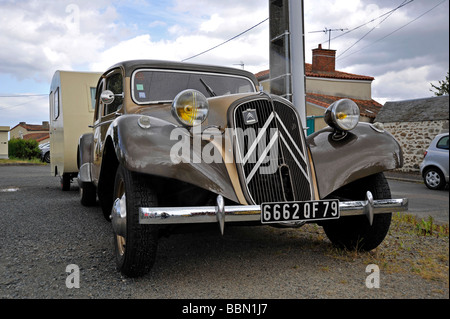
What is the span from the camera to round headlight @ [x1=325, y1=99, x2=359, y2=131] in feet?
11.0

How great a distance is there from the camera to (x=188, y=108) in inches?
117

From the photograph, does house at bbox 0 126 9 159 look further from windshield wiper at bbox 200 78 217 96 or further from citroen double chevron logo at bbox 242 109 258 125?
citroen double chevron logo at bbox 242 109 258 125

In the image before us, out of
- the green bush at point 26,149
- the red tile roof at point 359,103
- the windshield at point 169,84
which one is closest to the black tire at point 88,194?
the windshield at point 169,84

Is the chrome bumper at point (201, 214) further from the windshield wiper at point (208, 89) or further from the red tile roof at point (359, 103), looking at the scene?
the red tile roof at point (359, 103)

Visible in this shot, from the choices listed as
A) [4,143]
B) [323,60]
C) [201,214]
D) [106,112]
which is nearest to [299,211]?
[201,214]

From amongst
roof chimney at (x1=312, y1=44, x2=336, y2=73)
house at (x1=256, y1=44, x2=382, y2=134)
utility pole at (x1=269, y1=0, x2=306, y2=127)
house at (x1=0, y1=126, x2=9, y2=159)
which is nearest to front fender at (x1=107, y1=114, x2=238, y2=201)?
utility pole at (x1=269, y1=0, x2=306, y2=127)

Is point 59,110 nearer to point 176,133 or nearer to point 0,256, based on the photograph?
point 0,256

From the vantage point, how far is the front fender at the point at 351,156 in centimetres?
314

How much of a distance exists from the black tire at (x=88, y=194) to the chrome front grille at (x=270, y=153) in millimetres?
3835

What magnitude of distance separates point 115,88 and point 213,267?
247 cm

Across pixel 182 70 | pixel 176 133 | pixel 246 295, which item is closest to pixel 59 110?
pixel 182 70

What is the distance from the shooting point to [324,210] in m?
2.80

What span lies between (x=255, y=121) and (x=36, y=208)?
4655mm

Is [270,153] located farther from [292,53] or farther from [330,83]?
[330,83]
